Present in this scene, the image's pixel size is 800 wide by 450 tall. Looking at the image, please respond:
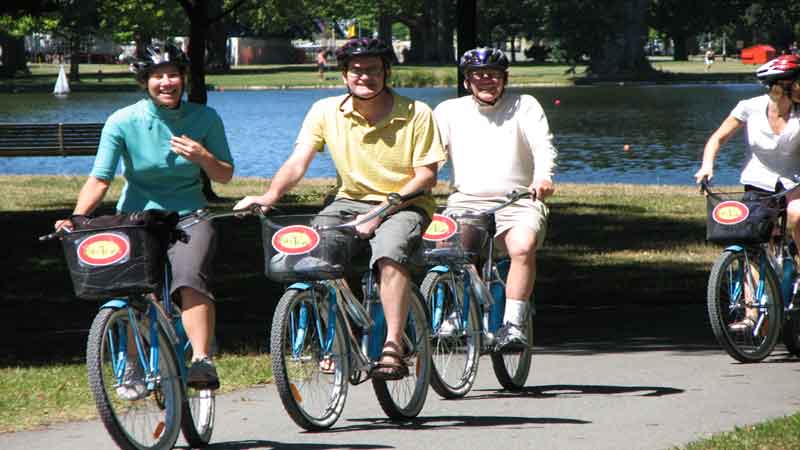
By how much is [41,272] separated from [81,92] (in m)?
62.0

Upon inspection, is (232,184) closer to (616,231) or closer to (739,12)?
(616,231)

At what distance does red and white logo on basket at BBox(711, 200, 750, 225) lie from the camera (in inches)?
360

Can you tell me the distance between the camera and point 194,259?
647cm

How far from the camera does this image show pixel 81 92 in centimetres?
7462

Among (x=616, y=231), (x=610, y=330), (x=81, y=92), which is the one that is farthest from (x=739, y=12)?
(x=610, y=330)

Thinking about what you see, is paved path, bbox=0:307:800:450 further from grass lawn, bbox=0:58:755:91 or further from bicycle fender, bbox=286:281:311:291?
grass lawn, bbox=0:58:755:91

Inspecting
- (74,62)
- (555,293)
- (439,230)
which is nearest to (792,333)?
(439,230)

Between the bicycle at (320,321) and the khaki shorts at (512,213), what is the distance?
3.74 ft

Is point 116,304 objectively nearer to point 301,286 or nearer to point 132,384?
point 132,384

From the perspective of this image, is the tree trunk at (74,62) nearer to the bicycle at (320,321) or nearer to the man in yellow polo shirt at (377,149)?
the man in yellow polo shirt at (377,149)

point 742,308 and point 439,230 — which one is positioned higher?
point 439,230

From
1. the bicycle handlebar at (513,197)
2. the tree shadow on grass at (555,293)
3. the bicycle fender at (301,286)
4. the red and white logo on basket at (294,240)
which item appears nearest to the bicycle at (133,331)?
the red and white logo on basket at (294,240)

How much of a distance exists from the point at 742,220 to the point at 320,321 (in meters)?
3.26

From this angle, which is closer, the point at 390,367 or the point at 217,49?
the point at 390,367
